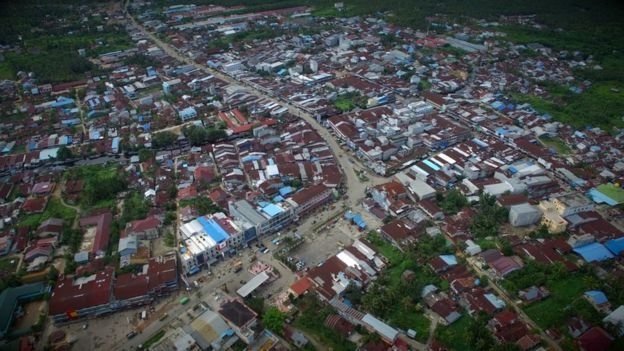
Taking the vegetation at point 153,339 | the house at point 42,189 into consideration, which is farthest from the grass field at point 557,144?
the house at point 42,189

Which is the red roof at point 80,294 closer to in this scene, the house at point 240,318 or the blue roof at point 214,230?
the blue roof at point 214,230

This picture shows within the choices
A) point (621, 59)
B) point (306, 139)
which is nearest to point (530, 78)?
point (621, 59)

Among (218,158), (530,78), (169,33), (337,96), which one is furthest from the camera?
A: (169,33)

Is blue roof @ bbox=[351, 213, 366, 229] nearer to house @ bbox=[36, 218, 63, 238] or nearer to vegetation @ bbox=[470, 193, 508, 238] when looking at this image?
vegetation @ bbox=[470, 193, 508, 238]

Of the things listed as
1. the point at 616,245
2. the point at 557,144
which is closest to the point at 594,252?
the point at 616,245

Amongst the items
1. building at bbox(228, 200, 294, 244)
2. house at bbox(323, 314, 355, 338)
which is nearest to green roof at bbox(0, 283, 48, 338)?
building at bbox(228, 200, 294, 244)

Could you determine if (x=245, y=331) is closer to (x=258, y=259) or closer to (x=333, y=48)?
(x=258, y=259)
